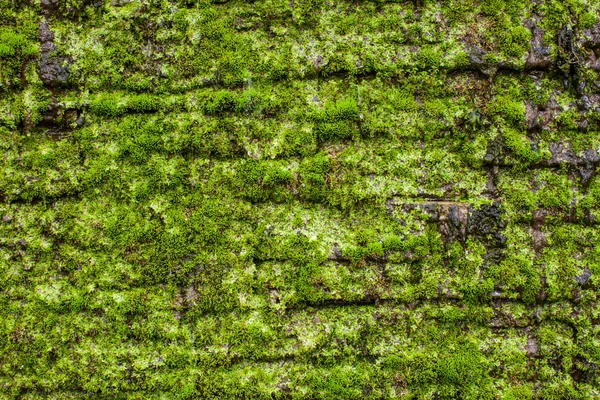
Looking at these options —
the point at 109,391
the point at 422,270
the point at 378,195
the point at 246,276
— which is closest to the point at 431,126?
the point at 378,195

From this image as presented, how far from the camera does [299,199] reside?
8.80 feet

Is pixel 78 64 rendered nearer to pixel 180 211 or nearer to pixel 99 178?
pixel 99 178

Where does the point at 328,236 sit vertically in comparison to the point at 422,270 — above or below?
above

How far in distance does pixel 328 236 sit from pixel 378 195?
1.27 ft

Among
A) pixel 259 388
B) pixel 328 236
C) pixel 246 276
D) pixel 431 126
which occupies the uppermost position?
pixel 431 126

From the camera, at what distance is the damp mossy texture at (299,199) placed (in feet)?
8.52

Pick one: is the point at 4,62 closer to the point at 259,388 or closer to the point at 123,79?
the point at 123,79

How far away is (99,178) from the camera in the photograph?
2629 mm

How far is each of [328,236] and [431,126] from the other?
907 millimetres

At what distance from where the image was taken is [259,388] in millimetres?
2572

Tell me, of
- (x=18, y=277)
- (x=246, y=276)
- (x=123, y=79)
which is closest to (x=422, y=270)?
(x=246, y=276)

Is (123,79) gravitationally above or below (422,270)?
above

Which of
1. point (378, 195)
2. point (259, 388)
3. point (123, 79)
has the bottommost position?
point (259, 388)

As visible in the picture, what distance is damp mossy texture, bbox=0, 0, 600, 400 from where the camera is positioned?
2.60m
